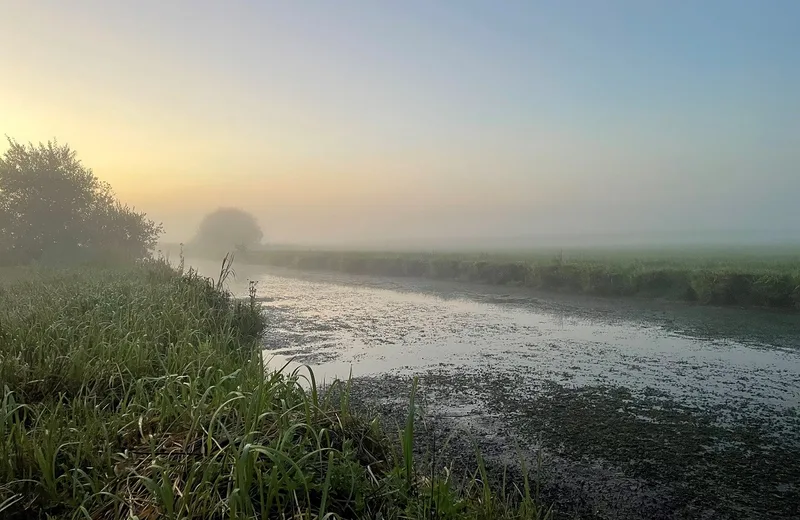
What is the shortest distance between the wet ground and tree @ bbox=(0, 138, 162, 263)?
14.3 m

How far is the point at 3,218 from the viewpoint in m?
21.3

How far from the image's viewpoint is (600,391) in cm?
712

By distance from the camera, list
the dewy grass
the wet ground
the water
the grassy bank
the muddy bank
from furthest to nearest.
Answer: the grassy bank < the water < the wet ground < the muddy bank < the dewy grass

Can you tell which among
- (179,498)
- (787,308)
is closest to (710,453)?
(179,498)

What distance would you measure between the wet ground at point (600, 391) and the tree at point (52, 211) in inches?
565

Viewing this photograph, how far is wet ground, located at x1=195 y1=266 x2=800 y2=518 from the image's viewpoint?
4.37 meters

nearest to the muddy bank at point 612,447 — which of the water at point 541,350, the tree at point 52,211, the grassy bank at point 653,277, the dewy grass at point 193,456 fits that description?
the dewy grass at point 193,456

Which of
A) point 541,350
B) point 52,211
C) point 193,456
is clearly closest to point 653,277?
point 541,350

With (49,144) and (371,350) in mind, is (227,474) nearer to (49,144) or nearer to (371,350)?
(371,350)

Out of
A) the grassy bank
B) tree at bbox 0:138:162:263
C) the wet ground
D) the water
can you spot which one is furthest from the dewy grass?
tree at bbox 0:138:162:263

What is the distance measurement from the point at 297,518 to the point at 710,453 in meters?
4.70

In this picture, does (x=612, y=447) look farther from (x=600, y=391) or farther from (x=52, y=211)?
(x=52, y=211)

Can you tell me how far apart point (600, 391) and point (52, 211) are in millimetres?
25061

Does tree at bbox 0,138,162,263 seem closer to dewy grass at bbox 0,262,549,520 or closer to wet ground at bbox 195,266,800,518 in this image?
wet ground at bbox 195,266,800,518
